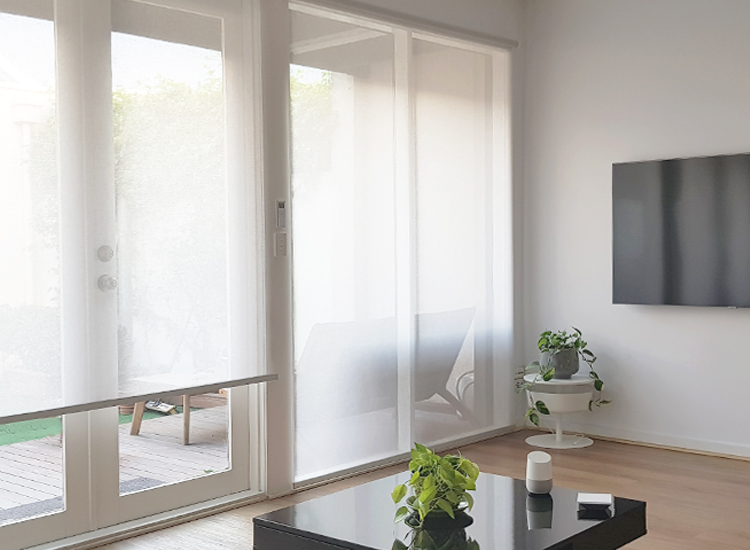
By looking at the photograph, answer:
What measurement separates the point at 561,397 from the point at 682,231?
3.81 feet

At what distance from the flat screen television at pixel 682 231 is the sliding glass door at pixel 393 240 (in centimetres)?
76

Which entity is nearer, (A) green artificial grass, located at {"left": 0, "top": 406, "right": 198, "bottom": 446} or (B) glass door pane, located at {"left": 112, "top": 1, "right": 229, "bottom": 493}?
A: (A) green artificial grass, located at {"left": 0, "top": 406, "right": 198, "bottom": 446}

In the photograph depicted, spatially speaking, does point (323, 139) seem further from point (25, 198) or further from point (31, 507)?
point (31, 507)

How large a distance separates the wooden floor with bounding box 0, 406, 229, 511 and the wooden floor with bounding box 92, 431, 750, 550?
25 centimetres

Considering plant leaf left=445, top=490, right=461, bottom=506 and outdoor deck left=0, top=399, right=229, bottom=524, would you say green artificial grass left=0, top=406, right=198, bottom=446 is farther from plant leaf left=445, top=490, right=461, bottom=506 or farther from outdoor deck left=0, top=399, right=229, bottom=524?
plant leaf left=445, top=490, right=461, bottom=506

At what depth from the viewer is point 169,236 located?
3930 millimetres

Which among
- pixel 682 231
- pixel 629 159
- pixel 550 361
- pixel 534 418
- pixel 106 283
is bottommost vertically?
pixel 534 418

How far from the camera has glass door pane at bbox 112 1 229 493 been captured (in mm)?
3803

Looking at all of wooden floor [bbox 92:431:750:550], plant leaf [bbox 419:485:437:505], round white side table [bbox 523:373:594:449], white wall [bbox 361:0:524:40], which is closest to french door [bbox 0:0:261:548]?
wooden floor [bbox 92:431:750:550]

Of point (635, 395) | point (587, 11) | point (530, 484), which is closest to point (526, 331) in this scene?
point (635, 395)

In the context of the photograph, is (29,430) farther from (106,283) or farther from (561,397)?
(561,397)

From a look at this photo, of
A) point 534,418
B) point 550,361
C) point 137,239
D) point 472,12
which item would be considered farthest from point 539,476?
point 472,12

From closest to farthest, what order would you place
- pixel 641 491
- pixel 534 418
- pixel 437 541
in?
pixel 437 541 < pixel 641 491 < pixel 534 418

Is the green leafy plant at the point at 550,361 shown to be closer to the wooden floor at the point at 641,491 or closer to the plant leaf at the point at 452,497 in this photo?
the wooden floor at the point at 641,491
